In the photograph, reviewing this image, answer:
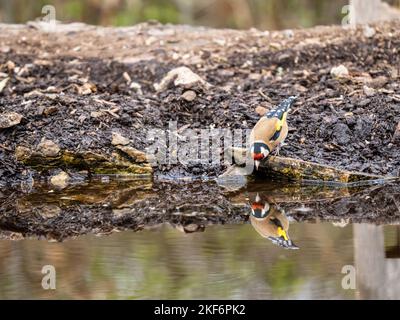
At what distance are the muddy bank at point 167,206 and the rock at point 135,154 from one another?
0.23m

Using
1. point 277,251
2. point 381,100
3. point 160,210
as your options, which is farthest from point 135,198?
point 381,100

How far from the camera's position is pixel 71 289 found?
536 cm

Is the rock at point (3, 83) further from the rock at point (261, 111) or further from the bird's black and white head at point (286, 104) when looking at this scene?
the bird's black and white head at point (286, 104)

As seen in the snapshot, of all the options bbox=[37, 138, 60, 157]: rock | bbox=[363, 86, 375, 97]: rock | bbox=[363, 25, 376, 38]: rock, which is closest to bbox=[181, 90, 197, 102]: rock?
bbox=[37, 138, 60, 157]: rock

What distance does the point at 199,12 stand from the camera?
1719 centimetres

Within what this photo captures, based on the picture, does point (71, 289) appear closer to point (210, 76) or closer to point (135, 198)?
point (135, 198)

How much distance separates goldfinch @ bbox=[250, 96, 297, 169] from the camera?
755 centimetres

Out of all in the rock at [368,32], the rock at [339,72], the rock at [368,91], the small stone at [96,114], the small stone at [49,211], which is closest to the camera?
the small stone at [49,211]

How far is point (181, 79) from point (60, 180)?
1.63 m

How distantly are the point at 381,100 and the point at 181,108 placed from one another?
71.2 inches

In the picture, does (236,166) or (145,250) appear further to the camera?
(236,166)

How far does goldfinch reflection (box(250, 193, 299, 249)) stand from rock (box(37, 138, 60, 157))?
6.15 ft

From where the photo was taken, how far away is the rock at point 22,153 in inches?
318

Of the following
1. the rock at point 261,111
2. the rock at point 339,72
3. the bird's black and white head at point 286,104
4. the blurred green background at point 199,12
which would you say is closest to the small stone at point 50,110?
the rock at point 261,111
